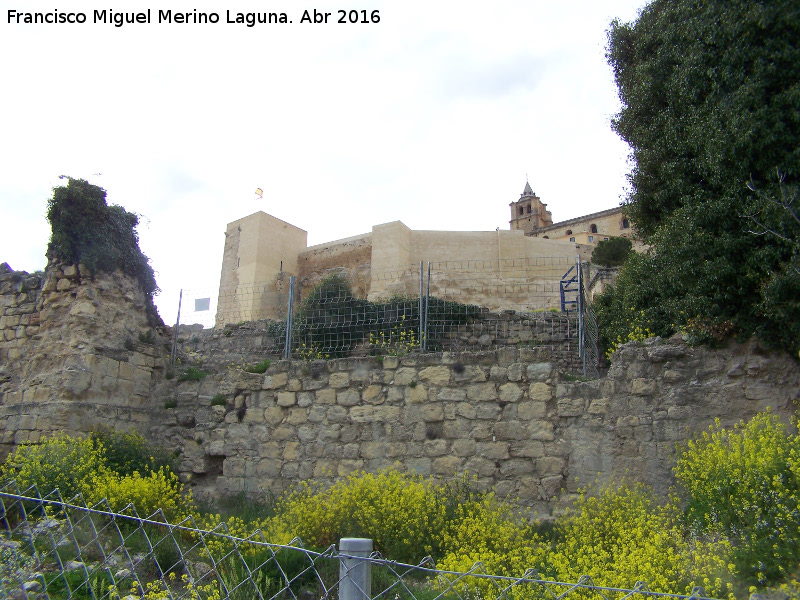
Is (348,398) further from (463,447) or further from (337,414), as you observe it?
(463,447)

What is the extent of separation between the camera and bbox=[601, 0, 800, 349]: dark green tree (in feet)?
20.0

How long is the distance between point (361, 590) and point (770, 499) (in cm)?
379

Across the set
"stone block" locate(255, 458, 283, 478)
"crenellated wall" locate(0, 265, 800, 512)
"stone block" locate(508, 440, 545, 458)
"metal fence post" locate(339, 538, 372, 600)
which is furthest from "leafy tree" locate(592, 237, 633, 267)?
"metal fence post" locate(339, 538, 372, 600)

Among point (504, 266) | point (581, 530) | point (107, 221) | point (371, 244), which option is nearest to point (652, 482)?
point (581, 530)

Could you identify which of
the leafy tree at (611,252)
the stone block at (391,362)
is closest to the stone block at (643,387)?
the stone block at (391,362)

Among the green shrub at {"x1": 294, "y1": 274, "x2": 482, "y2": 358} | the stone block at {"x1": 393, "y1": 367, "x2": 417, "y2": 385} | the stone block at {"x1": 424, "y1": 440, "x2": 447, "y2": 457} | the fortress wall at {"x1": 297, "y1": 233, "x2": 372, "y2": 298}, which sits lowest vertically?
the stone block at {"x1": 424, "y1": 440, "x2": 447, "y2": 457}

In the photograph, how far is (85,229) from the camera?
8.67 metres

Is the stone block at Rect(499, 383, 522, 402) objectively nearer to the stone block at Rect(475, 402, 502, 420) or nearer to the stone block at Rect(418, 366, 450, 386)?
the stone block at Rect(475, 402, 502, 420)

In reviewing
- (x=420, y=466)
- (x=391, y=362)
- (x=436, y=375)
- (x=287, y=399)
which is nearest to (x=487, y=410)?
(x=436, y=375)

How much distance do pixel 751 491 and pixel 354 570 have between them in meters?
3.82

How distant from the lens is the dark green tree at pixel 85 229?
28.2 ft

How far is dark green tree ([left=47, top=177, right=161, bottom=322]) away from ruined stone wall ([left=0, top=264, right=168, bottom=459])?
0.67ft

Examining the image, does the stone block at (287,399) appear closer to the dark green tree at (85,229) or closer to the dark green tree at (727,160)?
the dark green tree at (85,229)

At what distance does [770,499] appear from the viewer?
488 centimetres
